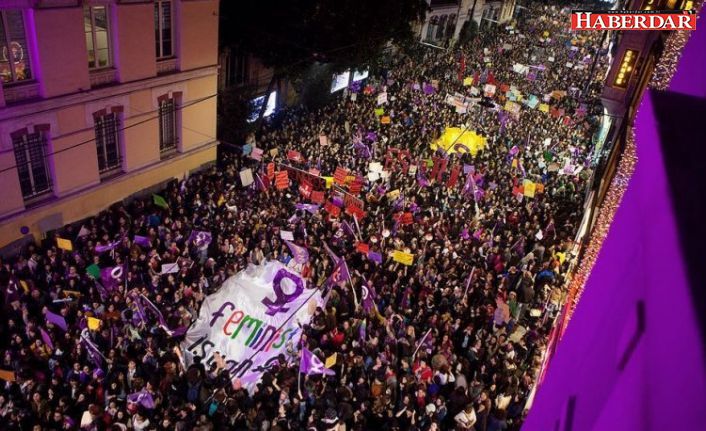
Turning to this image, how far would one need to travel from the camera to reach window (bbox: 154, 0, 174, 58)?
55.8 feet

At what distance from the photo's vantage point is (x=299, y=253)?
14.9m

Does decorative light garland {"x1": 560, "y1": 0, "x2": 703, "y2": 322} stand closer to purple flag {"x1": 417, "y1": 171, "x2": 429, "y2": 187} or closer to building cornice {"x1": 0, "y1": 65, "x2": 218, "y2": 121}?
purple flag {"x1": 417, "y1": 171, "x2": 429, "y2": 187}

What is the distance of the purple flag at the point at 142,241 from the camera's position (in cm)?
1440

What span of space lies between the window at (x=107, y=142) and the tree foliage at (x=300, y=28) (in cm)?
861

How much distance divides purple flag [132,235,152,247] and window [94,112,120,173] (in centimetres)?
410

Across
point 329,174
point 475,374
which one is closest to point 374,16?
point 329,174

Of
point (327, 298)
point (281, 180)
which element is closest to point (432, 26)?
point (281, 180)

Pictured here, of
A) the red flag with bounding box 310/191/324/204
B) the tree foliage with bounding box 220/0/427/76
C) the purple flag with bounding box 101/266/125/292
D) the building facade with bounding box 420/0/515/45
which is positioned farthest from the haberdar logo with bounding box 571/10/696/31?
the building facade with bounding box 420/0/515/45

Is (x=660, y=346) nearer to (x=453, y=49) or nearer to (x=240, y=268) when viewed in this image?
(x=240, y=268)

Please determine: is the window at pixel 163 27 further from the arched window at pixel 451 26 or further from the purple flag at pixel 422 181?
the arched window at pixel 451 26

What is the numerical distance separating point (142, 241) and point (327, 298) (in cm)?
572

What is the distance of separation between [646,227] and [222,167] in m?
21.1

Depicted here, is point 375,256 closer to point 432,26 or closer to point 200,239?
point 200,239

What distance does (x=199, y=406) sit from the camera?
10836 mm
